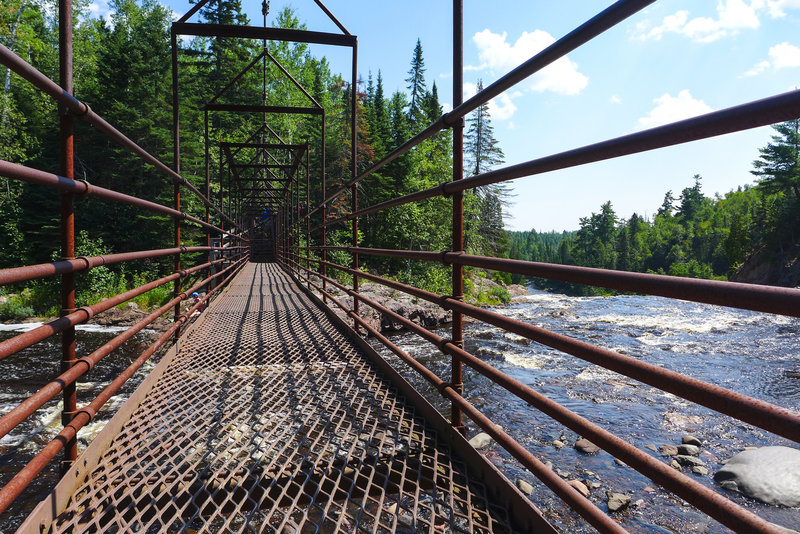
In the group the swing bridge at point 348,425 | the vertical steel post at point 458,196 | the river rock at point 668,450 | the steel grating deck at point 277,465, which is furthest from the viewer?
the river rock at point 668,450

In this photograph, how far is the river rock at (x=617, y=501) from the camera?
420 cm

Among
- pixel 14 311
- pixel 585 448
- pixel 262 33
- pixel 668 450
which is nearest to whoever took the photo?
pixel 585 448

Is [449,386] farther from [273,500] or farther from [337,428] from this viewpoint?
[273,500]

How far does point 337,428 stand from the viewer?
7.25ft

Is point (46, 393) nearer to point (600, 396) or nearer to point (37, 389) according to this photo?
point (600, 396)

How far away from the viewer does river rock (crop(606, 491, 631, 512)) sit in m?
4.20

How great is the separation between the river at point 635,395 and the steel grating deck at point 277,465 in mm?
2801

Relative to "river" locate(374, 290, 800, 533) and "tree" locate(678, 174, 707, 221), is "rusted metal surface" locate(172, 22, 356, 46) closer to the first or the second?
"river" locate(374, 290, 800, 533)

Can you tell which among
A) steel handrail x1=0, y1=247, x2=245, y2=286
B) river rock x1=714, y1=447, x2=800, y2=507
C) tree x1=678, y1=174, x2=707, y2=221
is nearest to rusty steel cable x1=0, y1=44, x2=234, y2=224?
steel handrail x1=0, y1=247, x2=245, y2=286

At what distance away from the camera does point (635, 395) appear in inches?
321

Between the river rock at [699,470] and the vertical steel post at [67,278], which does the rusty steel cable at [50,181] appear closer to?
the vertical steel post at [67,278]

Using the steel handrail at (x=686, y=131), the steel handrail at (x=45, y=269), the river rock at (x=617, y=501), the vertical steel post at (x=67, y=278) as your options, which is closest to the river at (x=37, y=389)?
the vertical steel post at (x=67, y=278)

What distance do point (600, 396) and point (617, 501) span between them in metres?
4.11

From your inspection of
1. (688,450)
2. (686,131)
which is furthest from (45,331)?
(688,450)
